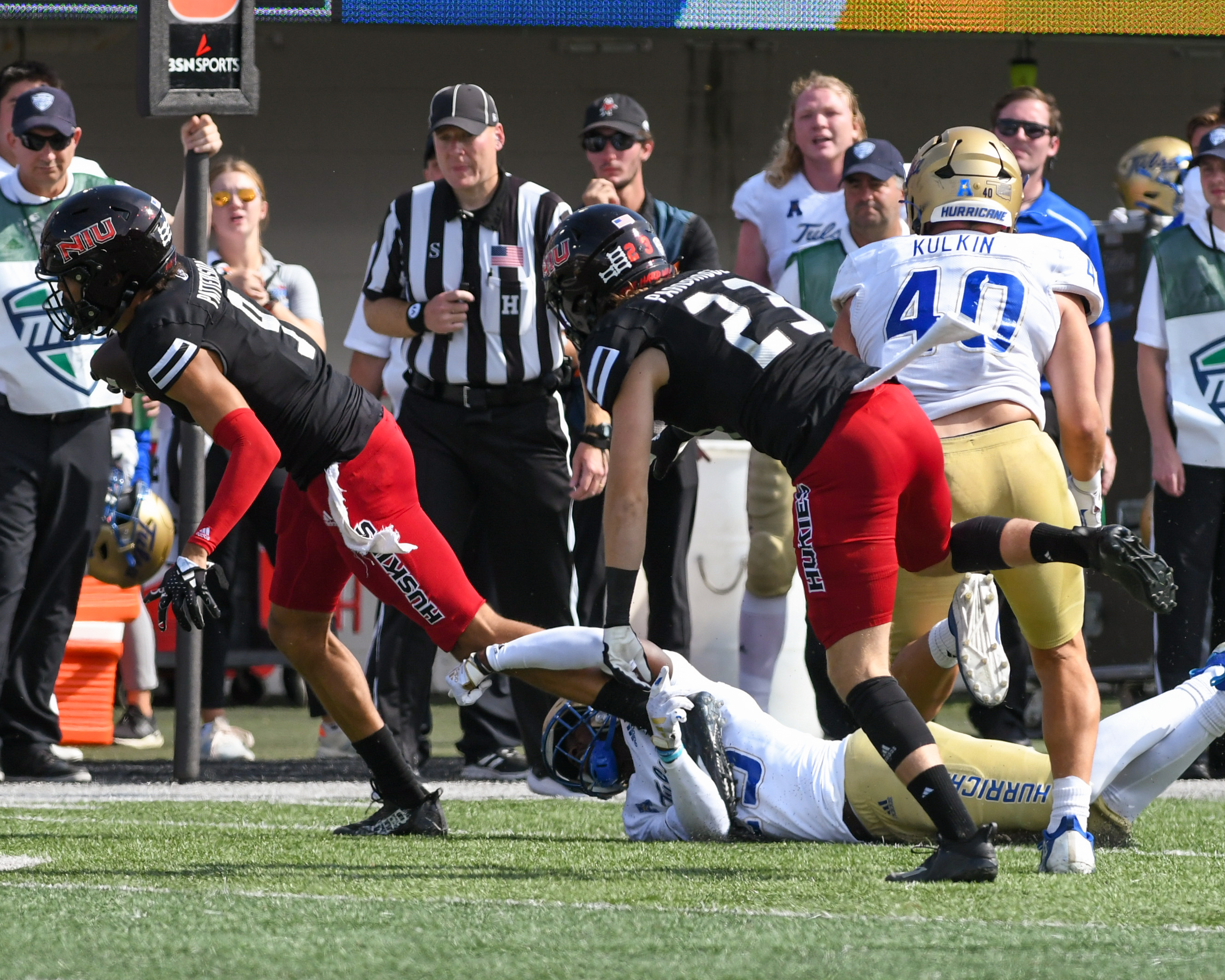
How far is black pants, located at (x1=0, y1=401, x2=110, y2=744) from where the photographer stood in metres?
6.23

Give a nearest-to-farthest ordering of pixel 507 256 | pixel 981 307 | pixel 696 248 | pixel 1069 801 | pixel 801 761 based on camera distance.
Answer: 1. pixel 1069 801
2. pixel 981 307
3. pixel 801 761
4. pixel 507 256
5. pixel 696 248

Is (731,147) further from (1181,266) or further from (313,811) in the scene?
(313,811)

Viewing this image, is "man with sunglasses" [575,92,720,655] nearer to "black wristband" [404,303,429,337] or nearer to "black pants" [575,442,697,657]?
"black pants" [575,442,697,657]

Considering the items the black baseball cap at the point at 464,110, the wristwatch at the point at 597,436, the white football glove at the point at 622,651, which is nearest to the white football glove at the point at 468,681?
the white football glove at the point at 622,651

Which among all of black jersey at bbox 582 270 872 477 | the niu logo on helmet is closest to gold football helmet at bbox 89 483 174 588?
the niu logo on helmet

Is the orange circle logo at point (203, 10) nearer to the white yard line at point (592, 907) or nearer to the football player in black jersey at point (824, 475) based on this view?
the football player in black jersey at point (824, 475)

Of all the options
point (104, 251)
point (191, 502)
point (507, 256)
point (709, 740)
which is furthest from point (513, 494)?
point (104, 251)

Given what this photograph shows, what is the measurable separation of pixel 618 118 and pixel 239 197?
1.54m

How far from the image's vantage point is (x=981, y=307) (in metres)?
4.31

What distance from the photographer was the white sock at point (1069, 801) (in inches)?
154

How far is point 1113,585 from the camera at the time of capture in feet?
28.5

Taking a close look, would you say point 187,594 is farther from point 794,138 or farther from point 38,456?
point 794,138

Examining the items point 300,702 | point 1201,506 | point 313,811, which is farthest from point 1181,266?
point 300,702

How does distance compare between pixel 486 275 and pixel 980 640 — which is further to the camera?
pixel 486 275
